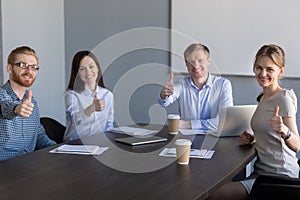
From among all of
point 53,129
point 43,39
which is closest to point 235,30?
point 53,129

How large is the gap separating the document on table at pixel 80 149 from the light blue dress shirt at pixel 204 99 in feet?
3.01

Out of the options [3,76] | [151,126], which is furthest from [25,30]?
[151,126]

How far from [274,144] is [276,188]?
55cm

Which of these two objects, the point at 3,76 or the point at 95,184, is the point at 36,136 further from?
the point at 3,76

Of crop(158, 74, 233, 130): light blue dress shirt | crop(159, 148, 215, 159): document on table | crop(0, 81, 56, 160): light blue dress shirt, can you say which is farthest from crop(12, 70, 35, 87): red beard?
crop(158, 74, 233, 130): light blue dress shirt

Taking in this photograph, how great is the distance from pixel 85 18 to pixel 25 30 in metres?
0.64

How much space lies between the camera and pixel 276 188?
178 cm

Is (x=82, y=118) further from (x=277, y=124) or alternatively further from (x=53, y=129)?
(x=277, y=124)

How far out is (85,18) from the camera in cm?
441

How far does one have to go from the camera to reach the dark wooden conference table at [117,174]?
1547 millimetres

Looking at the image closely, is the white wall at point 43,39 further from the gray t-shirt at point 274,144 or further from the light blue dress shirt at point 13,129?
the gray t-shirt at point 274,144

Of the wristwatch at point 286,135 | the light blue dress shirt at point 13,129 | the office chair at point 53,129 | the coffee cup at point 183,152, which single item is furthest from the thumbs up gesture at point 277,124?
the office chair at point 53,129

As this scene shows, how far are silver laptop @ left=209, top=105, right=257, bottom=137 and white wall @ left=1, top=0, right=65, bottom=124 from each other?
213 cm

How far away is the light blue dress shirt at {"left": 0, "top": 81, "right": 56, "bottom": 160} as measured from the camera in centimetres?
226
